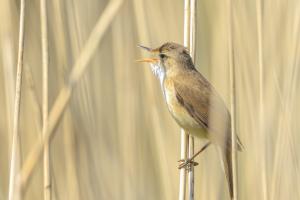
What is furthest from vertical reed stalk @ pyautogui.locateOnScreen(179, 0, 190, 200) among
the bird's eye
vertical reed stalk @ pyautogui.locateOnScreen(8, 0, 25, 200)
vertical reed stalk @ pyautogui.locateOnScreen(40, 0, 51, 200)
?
vertical reed stalk @ pyautogui.locateOnScreen(8, 0, 25, 200)

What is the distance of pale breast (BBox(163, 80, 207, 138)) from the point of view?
2938mm

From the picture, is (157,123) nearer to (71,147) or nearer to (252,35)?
(71,147)

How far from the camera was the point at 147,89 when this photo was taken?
10.3 ft

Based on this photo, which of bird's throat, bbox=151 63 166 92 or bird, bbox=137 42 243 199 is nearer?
bird, bbox=137 42 243 199

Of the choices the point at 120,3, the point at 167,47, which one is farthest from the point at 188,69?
the point at 120,3

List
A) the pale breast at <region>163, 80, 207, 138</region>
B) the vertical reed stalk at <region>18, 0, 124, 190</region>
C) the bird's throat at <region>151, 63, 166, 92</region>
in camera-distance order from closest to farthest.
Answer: the vertical reed stalk at <region>18, 0, 124, 190</region> < the pale breast at <region>163, 80, 207, 138</region> < the bird's throat at <region>151, 63, 166, 92</region>

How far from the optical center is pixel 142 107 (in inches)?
126

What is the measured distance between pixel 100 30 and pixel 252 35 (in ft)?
4.02

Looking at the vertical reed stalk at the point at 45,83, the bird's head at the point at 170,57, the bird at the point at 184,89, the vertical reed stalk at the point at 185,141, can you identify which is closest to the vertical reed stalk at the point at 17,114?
the vertical reed stalk at the point at 45,83

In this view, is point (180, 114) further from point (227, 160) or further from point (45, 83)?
point (45, 83)

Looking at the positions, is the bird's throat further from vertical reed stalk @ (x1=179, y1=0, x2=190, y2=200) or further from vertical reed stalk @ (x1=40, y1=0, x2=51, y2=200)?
vertical reed stalk @ (x1=40, y1=0, x2=51, y2=200)

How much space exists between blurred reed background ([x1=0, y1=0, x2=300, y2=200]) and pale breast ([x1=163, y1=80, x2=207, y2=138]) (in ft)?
0.28

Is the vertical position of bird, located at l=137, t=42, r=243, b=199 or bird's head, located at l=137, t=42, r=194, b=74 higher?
bird's head, located at l=137, t=42, r=194, b=74

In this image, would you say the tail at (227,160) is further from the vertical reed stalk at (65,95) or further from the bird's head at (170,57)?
the vertical reed stalk at (65,95)
